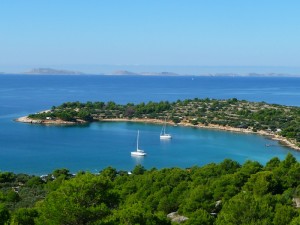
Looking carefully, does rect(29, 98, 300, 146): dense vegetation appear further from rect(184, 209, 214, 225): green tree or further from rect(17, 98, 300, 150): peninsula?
rect(184, 209, 214, 225): green tree

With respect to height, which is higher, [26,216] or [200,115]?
[26,216]

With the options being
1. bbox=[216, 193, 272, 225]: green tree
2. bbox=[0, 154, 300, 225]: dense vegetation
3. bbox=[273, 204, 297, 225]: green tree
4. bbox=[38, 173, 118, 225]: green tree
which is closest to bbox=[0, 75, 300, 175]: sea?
bbox=[0, 154, 300, 225]: dense vegetation

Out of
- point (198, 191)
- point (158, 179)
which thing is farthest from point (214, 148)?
point (198, 191)

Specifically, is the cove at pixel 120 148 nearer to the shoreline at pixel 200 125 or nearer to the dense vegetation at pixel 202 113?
the shoreline at pixel 200 125

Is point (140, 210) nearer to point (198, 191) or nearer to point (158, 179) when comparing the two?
point (198, 191)

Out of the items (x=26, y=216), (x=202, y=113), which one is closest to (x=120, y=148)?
(x=202, y=113)

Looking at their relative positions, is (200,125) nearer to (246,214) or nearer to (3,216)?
(246,214)

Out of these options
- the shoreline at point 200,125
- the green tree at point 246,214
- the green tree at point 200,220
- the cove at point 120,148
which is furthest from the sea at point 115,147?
the green tree at point 246,214
